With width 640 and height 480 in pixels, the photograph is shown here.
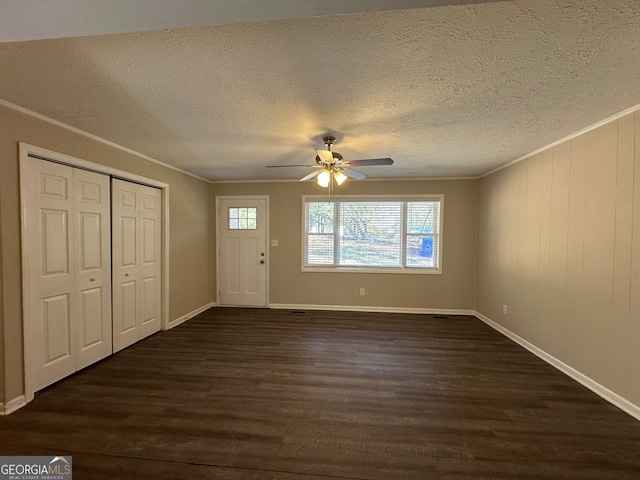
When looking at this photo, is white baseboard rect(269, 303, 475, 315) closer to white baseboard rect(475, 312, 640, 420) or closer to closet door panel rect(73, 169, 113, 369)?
white baseboard rect(475, 312, 640, 420)

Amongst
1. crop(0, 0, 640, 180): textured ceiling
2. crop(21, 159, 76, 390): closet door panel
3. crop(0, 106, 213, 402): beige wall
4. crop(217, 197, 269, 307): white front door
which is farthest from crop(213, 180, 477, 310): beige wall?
crop(21, 159, 76, 390): closet door panel

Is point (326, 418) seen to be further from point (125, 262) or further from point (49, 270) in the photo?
point (125, 262)

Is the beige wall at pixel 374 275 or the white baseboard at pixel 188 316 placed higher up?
the beige wall at pixel 374 275

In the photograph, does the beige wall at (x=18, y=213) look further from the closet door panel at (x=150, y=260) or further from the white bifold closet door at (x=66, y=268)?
the closet door panel at (x=150, y=260)

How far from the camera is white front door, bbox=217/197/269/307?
17.1ft

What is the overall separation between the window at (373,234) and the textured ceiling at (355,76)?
2106mm

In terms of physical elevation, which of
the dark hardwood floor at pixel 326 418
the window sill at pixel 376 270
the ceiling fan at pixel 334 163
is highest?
the ceiling fan at pixel 334 163

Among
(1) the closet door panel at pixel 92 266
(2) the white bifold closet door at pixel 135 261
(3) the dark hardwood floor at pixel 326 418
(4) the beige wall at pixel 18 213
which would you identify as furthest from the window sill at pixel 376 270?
(1) the closet door panel at pixel 92 266

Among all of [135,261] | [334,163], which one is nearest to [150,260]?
[135,261]

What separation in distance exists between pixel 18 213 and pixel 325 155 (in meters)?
2.55

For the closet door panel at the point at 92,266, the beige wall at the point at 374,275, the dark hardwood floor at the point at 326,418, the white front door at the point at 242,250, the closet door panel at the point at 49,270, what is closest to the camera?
the dark hardwood floor at the point at 326,418

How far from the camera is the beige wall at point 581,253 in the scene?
2.22 meters

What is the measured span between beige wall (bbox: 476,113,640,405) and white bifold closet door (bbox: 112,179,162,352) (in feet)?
16.0

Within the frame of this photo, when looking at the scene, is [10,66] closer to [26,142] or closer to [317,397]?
[26,142]
